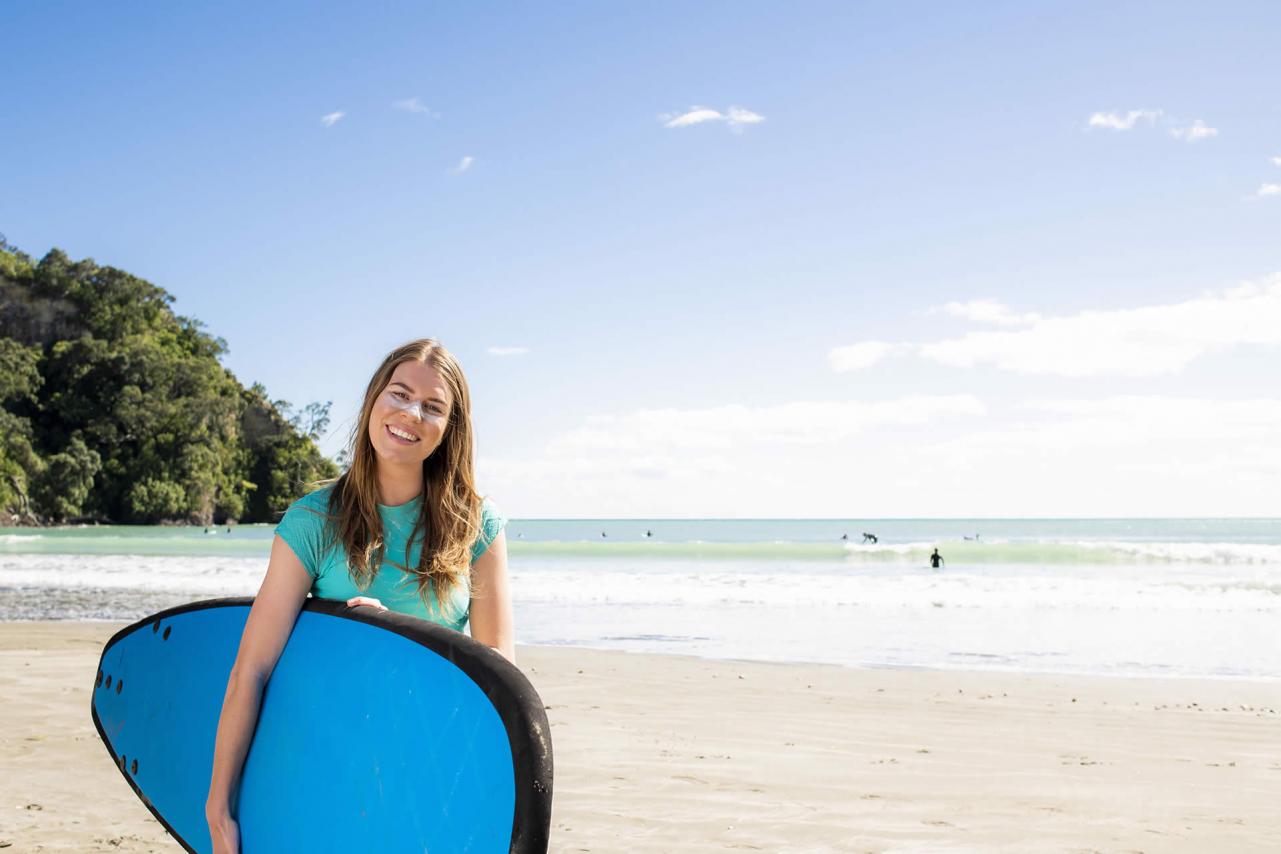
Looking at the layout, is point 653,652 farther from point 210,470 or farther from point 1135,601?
point 210,470

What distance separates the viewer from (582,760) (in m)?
4.36

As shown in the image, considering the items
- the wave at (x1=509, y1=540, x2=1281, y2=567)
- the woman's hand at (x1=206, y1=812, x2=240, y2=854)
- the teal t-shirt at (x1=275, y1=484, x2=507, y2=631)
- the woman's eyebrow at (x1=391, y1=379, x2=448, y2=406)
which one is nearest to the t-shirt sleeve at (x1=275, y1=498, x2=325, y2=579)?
the teal t-shirt at (x1=275, y1=484, x2=507, y2=631)

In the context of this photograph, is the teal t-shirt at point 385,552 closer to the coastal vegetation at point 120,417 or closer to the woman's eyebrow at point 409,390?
the woman's eyebrow at point 409,390


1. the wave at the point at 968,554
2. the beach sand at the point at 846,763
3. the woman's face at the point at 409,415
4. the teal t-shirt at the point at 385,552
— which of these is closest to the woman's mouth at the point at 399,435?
the woman's face at the point at 409,415

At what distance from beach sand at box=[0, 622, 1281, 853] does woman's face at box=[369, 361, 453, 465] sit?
5.73 feet

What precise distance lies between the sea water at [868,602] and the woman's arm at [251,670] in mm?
6365

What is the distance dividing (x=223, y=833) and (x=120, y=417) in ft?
180

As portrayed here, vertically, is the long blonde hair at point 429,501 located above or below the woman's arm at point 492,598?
above

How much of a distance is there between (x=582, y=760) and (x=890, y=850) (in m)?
1.58

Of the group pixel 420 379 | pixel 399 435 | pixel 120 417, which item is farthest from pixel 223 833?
pixel 120 417

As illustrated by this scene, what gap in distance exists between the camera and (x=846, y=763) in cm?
441

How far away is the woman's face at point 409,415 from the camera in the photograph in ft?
6.34

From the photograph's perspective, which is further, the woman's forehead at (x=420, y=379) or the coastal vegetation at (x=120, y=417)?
the coastal vegetation at (x=120, y=417)

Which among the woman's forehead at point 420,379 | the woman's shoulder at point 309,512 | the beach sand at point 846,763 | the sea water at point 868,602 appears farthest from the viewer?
the sea water at point 868,602
